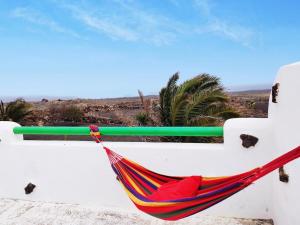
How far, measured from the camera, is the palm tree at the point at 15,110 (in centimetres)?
1182

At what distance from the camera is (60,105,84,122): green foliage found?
2186 centimetres

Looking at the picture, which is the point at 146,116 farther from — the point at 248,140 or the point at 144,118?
the point at 248,140

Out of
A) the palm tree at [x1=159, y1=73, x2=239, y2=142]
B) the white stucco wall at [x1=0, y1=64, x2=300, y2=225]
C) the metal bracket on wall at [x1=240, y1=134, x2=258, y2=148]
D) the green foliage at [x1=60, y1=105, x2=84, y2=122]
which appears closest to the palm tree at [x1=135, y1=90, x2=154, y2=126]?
the palm tree at [x1=159, y1=73, x2=239, y2=142]

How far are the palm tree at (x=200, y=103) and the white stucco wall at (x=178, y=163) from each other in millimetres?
3872

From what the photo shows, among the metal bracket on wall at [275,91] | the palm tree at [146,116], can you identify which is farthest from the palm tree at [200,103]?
the metal bracket on wall at [275,91]

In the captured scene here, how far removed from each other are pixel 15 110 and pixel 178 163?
1087 centimetres

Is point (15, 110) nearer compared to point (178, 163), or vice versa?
point (178, 163)

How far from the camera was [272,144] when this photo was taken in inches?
92.3

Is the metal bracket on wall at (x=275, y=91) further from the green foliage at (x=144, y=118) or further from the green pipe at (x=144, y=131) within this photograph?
the green foliage at (x=144, y=118)

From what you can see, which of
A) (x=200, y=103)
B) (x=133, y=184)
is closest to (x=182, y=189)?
(x=133, y=184)

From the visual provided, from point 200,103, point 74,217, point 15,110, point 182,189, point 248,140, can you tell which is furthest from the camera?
point 15,110

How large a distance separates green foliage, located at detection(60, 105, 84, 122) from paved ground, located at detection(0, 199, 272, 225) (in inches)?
754

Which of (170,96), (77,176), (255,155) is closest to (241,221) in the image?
(255,155)

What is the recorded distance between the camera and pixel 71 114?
22.0m
